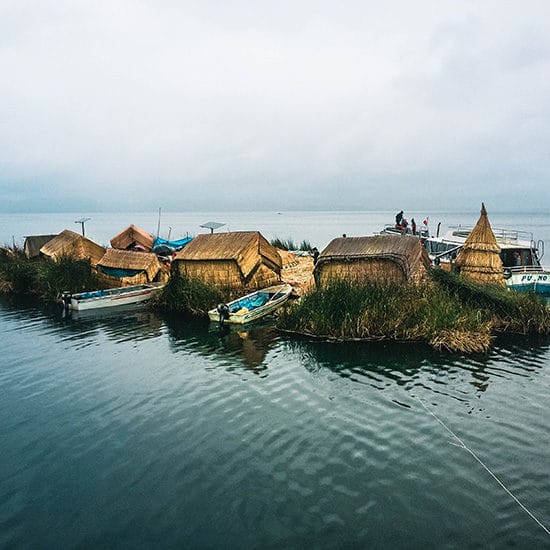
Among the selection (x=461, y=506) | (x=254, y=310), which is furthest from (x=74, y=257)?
(x=461, y=506)

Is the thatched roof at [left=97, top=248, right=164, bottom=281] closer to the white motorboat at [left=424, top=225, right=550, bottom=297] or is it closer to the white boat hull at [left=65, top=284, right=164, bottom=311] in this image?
the white boat hull at [left=65, top=284, right=164, bottom=311]

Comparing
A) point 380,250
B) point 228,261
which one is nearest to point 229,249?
point 228,261

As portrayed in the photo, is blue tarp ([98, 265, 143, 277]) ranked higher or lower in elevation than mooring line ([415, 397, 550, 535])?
higher

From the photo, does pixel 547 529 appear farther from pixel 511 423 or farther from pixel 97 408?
pixel 97 408

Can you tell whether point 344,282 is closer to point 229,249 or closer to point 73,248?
point 229,249

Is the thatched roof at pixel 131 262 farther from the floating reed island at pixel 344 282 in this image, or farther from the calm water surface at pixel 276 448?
the calm water surface at pixel 276 448

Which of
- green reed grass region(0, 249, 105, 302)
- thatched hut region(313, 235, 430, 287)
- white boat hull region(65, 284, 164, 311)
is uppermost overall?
thatched hut region(313, 235, 430, 287)

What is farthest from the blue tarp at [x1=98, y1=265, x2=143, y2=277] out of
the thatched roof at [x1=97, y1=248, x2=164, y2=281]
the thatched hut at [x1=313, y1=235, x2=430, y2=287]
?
the thatched hut at [x1=313, y1=235, x2=430, y2=287]
